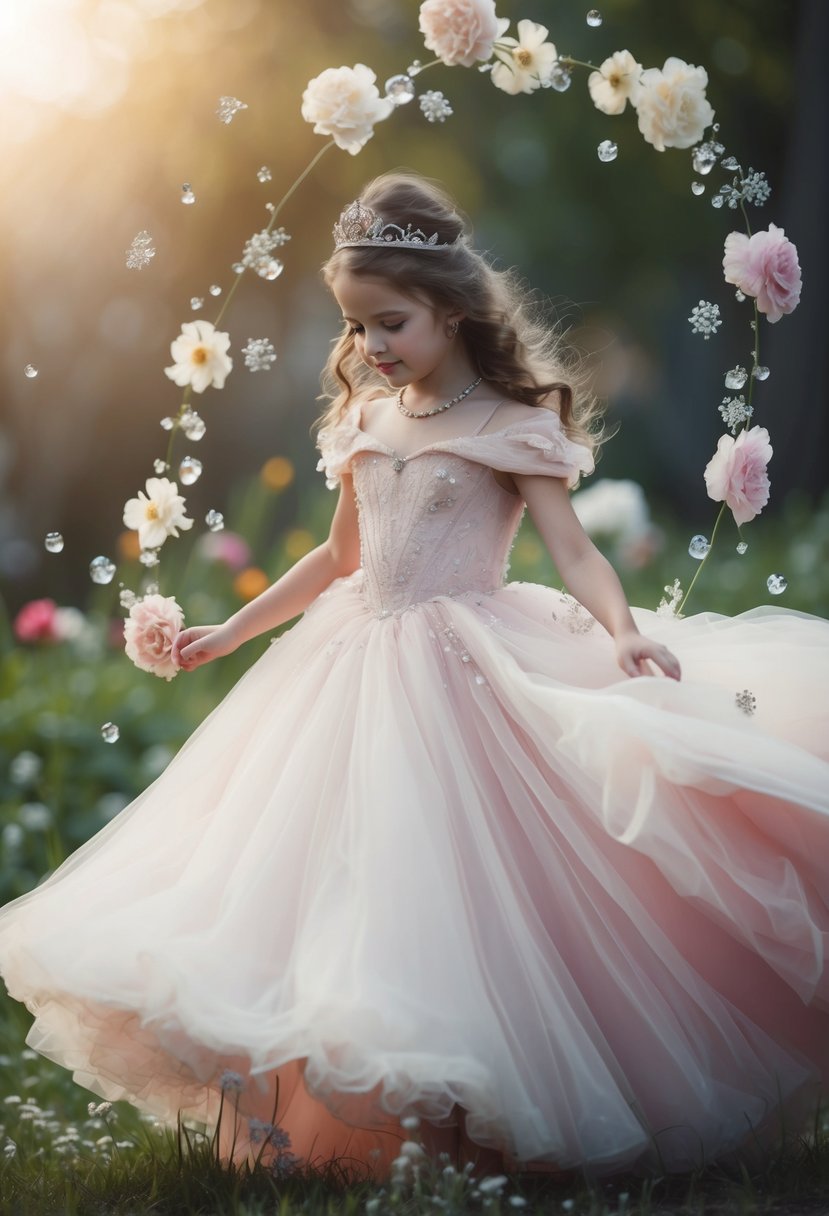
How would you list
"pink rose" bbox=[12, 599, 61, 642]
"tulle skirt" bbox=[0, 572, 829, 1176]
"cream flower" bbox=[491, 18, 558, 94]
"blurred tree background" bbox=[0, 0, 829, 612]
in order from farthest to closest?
"blurred tree background" bbox=[0, 0, 829, 612]
"pink rose" bbox=[12, 599, 61, 642]
"cream flower" bbox=[491, 18, 558, 94]
"tulle skirt" bbox=[0, 572, 829, 1176]

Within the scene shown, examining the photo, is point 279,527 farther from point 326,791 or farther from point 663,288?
point 326,791

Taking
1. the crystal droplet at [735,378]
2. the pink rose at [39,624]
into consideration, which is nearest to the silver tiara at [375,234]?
the crystal droplet at [735,378]

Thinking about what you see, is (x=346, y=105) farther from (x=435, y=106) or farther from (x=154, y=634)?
(x=154, y=634)

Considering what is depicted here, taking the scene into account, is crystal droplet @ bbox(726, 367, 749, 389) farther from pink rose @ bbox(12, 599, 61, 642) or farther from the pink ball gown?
pink rose @ bbox(12, 599, 61, 642)

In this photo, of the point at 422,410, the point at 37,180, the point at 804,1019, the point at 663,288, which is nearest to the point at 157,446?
the point at 37,180

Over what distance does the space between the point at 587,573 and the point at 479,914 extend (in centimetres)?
70

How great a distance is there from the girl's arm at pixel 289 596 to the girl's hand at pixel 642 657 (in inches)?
32.2

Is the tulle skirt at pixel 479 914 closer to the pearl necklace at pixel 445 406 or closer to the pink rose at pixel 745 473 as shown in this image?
the pink rose at pixel 745 473

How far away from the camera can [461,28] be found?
9.52ft

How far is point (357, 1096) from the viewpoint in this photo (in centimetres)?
214

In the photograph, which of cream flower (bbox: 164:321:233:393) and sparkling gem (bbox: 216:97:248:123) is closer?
sparkling gem (bbox: 216:97:248:123)

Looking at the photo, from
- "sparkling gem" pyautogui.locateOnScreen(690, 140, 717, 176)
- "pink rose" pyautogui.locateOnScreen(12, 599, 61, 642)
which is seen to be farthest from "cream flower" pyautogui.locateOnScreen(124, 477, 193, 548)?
"pink rose" pyautogui.locateOnScreen(12, 599, 61, 642)

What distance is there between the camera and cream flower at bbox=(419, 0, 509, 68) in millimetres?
2883

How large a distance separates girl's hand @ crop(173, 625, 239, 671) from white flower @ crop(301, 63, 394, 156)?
1.07 metres
